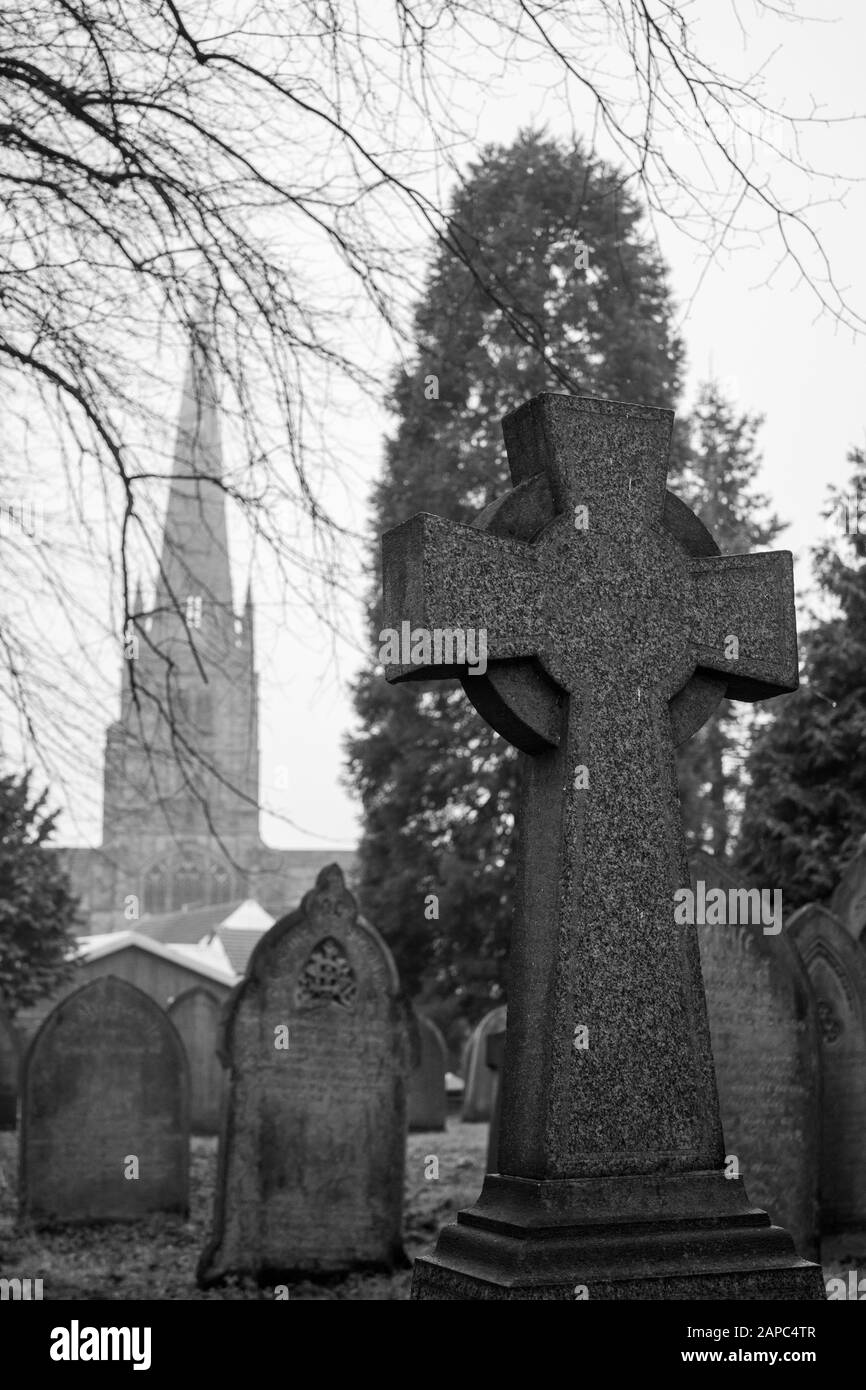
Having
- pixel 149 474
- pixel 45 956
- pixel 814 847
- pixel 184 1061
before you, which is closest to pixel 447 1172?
pixel 184 1061

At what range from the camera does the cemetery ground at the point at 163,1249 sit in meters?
7.70

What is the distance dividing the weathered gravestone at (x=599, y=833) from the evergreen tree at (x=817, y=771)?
12.5 metres

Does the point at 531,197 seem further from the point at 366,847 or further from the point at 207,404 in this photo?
the point at 207,404

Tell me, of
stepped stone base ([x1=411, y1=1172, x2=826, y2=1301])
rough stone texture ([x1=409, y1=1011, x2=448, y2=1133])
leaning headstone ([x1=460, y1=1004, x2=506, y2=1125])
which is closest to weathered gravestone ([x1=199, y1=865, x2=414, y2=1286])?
stepped stone base ([x1=411, y1=1172, x2=826, y2=1301])

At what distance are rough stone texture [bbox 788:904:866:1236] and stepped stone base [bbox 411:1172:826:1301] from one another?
4.62m

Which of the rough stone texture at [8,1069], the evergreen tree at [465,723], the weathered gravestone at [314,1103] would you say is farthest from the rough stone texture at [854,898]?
the evergreen tree at [465,723]

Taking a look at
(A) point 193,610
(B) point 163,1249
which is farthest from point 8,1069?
(A) point 193,610

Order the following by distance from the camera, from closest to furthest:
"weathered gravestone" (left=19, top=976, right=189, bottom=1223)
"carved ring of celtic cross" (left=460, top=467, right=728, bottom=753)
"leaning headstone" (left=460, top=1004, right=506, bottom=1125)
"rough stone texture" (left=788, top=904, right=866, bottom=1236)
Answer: "carved ring of celtic cross" (left=460, top=467, right=728, bottom=753) < "rough stone texture" (left=788, top=904, right=866, bottom=1236) < "weathered gravestone" (left=19, top=976, right=189, bottom=1223) < "leaning headstone" (left=460, top=1004, right=506, bottom=1125)

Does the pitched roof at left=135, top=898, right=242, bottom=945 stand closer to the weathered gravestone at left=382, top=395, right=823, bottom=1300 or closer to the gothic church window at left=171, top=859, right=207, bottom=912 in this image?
the gothic church window at left=171, top=859, right=207, bottom=912

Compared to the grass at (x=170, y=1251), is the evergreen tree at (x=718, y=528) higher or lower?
higher

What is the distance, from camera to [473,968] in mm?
24828

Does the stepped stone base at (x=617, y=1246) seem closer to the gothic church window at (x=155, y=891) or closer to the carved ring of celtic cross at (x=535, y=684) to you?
the carved ring of celtic cross at (x=535, y=684)

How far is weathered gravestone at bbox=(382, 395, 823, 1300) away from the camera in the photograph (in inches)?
140

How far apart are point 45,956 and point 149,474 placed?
719 inches
